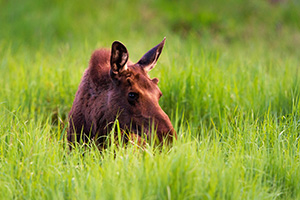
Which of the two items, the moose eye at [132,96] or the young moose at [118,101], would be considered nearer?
the young moose at [118,101]

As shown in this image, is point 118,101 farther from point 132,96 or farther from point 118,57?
point 118,57

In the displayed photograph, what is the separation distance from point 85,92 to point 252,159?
2.01 meters

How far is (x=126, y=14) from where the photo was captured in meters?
12.9

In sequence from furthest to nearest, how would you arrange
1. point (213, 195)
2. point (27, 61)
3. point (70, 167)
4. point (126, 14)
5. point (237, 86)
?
1. point (126, 14)
2. point (27, 61)
3. point (237, 86)
4. point (70, 167)
5. point (213, 195)

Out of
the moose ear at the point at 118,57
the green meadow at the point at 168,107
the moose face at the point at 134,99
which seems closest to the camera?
the green meadow at the point at 168,107

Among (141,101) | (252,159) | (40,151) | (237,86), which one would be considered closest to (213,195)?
(252,159)

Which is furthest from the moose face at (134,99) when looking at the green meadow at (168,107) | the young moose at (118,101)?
the green meadow at (168,107)

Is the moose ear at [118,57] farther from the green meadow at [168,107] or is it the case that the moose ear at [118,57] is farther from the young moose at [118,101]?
the green meadow at [168,107]

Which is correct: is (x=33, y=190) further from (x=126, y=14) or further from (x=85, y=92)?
(x=126, y=14)

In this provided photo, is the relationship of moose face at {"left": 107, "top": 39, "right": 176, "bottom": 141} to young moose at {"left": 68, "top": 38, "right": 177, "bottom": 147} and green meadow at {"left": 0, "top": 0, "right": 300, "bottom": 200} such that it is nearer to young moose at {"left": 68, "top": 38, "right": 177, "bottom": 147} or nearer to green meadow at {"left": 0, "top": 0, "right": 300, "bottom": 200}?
young moose at {"left": 68, "top": 38, "right": 177, "bottom": 147}

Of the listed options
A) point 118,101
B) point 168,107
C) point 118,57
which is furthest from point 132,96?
point 168,107

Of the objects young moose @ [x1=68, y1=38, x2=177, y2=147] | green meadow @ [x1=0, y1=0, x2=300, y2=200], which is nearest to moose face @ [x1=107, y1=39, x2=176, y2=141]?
young moose @ [x1=68, y1=38, x2=177, y2=147]

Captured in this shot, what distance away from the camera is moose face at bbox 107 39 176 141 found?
4.20 m

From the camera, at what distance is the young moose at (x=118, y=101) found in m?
4.27
